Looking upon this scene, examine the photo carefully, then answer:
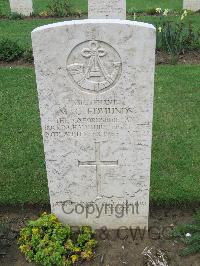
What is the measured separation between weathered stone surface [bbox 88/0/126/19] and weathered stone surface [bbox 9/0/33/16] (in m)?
4.39

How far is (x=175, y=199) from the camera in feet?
15.1

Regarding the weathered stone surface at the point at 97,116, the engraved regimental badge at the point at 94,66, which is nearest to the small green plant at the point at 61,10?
the weathered stone surface at the point at 97,116

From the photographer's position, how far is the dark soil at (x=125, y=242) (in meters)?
3.91

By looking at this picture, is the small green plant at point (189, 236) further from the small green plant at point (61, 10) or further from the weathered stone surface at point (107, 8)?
the small green plant at point (61, 10)

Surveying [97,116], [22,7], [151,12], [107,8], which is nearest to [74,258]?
[97,116]

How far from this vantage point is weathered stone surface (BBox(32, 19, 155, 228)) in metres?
3.28

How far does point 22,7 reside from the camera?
42.2ft

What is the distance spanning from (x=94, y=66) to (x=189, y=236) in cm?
197

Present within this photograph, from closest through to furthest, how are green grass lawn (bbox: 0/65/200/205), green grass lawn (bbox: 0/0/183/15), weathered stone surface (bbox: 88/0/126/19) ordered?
1. green grass lawn (bbox: 0/65/200/205)
2. weathered stone surface (bbox: 88/0/126/19)
3. green grass lawn (bbox: 0/0/183/15)

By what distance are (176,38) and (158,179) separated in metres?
4.58

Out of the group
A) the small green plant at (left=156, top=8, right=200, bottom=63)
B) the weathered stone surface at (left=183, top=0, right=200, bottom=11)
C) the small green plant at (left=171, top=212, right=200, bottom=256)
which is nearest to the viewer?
the small green plant at (left=171, top=212, right=200, bottom=256)

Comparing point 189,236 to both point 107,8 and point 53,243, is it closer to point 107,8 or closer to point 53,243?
point 53,243

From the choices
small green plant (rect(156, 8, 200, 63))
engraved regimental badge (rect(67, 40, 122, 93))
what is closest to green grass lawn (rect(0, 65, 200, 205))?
small green plant (rect(156, 8, 200, 63))

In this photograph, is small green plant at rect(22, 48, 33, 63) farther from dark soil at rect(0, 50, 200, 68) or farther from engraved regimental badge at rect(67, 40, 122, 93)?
engraved regimental badge at rect(67, 40, 122, 93)
